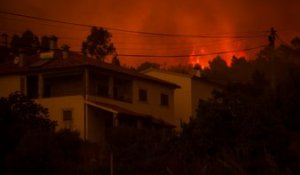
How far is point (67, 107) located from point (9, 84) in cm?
537

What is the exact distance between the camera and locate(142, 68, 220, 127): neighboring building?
2002 inches

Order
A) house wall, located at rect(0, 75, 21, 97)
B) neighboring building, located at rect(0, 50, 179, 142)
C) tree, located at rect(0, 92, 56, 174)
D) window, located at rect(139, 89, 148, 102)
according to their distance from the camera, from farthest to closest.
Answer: window, located at rect(139, 89, 148, 102) → house wall, located at rect(0, 75, 21, 97) → neighboring building, located at rect(0, 50, 179, 142) → tree, located at rect(0, 92, 56, 174)

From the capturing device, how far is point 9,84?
41.7 metres

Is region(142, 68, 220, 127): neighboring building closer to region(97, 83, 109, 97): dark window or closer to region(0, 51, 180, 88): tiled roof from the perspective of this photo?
region(0, 51, 180, 88): tiled roof

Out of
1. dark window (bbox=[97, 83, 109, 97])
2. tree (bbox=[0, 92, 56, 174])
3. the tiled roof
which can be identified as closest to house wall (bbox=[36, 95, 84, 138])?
the tiled roof

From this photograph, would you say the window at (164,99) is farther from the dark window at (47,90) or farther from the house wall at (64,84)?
the dark window at (47,90)

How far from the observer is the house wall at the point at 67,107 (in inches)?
1505

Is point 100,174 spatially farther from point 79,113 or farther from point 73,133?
point 79,113

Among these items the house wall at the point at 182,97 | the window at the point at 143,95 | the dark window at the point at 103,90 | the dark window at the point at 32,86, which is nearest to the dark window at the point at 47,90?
the dark window at the point at 32,86

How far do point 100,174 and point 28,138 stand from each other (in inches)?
112

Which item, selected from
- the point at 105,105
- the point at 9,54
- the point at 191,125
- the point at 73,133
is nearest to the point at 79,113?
the point at 105,105

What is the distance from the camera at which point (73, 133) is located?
30.4 meters

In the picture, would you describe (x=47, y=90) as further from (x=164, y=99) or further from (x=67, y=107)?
(x=164, y=99)

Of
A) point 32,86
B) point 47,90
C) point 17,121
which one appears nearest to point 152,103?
point 47,90
